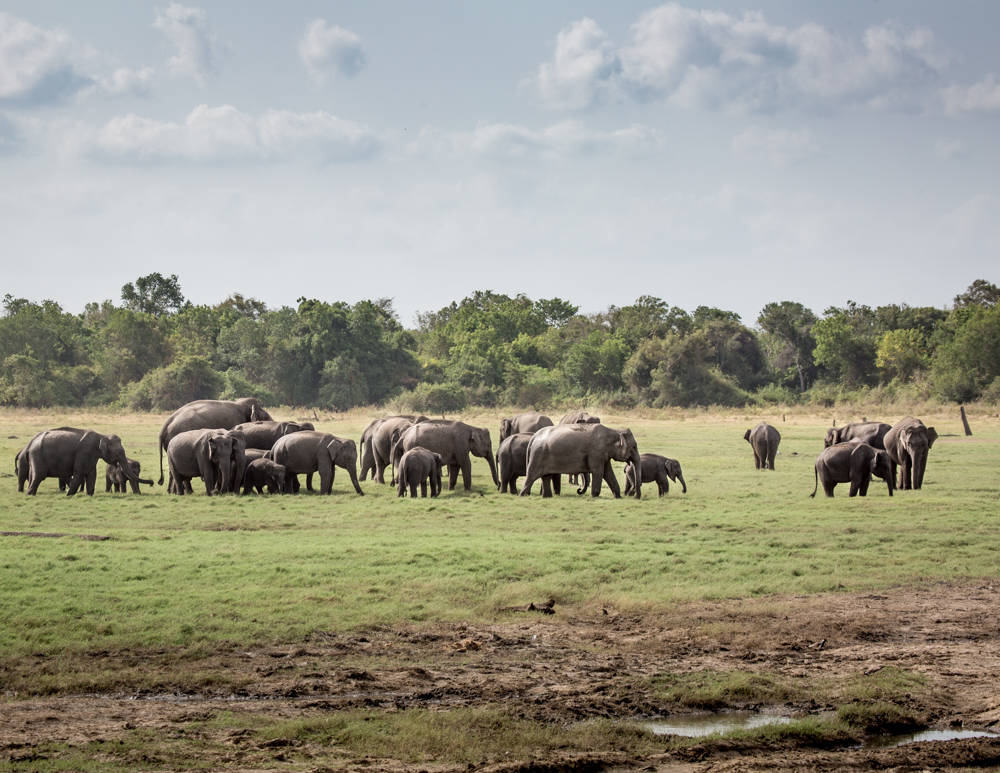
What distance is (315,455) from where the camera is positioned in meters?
23.2

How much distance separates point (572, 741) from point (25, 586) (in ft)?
23.1

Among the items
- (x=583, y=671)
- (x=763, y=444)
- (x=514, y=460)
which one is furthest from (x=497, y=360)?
(x=583, y=671)

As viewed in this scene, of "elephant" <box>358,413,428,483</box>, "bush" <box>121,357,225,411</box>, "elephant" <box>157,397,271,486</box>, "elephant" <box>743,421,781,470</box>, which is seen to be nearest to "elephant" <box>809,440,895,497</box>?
"elephant" <box>743,421,781,470</box>

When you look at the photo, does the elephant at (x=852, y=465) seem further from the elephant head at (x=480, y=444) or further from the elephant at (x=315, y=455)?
the elephant at (x=315, y=455)

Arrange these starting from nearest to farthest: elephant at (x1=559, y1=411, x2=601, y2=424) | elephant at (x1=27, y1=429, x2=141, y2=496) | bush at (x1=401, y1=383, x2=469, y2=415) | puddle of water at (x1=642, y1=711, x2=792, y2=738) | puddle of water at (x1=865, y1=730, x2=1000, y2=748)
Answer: puddle of water at (x1=865, y1=730, x2=1000, y2=748)
puddle of water at (x1=642, y1=711, x2=792, y2=738)
elephant at (x1=27, y1=429, x2=141, y2=496)
elephant at (x1=559, y1=411, x2=601, y2=424)
bush at (x1=401, y1=383, x2=469, y2=415)

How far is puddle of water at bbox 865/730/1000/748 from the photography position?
303 inches

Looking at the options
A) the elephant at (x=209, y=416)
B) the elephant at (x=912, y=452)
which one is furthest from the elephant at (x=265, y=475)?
the elephant at (x=912, y=452)

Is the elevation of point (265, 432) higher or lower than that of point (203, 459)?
higher

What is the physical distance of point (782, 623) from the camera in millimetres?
10961

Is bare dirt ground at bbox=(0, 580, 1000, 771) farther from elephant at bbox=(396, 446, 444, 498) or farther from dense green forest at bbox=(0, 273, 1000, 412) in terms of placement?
dense green forest at bbox=(0, 273, 1000, 412)

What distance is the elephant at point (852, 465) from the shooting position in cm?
2139

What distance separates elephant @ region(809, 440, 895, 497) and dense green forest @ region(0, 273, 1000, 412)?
4199 centimetres

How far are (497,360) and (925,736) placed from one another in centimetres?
7006

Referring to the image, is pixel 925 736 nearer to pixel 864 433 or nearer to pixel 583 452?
pixel 583 452
